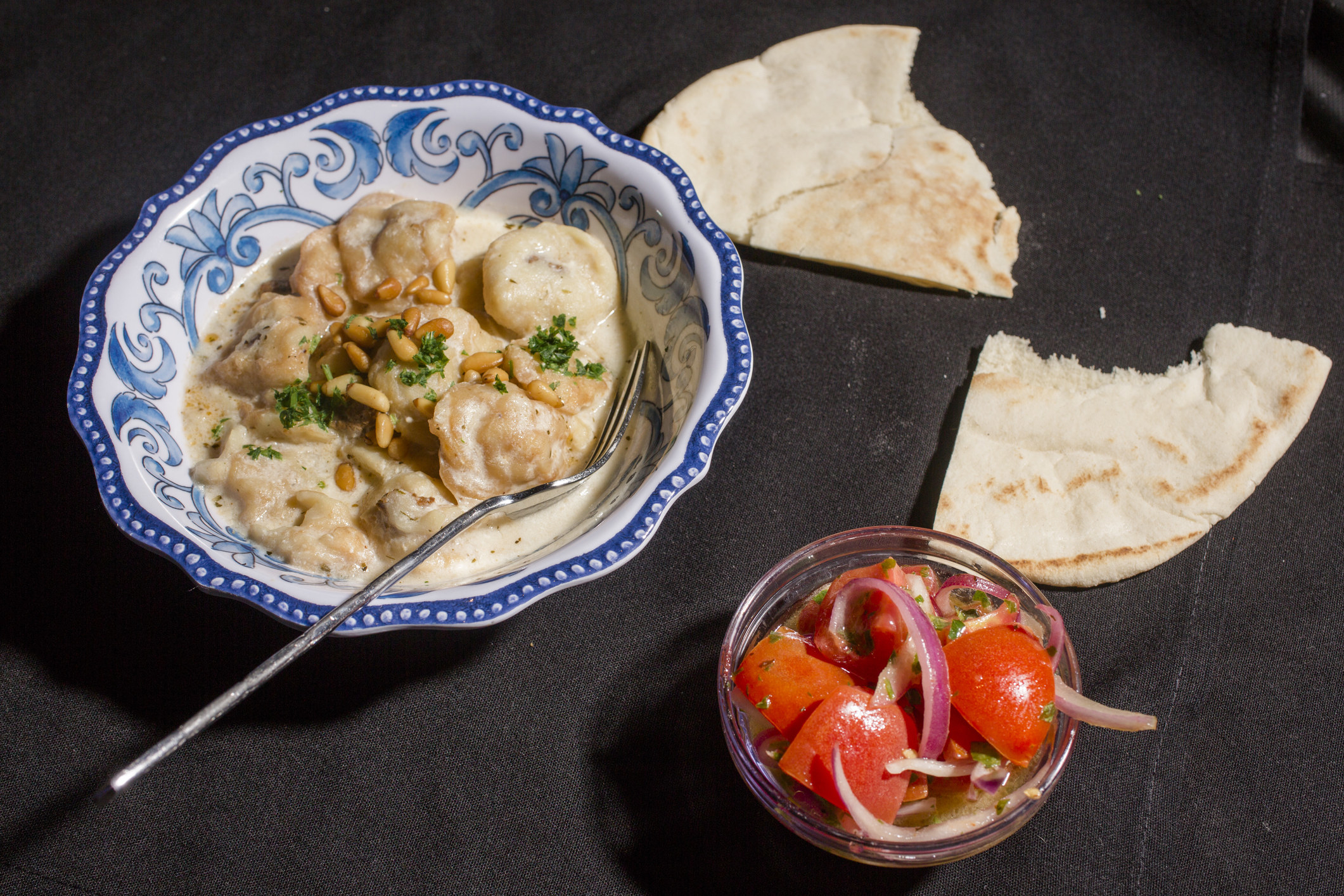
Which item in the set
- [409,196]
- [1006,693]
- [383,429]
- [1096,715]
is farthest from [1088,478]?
[409,196]

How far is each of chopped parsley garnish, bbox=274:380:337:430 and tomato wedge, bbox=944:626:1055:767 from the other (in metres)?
1.82

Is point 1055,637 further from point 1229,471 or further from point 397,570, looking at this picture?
point 397,570

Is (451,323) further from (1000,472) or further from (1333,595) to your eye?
(1333,595)

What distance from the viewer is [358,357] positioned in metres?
2.55

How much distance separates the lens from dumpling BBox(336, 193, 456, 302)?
2.68 metres

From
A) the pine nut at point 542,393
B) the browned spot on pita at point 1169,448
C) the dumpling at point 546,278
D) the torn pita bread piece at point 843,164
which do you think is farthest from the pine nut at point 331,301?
the browned spot on pita at point 1169,448

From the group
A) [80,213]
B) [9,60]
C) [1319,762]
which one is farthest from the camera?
[9,60]

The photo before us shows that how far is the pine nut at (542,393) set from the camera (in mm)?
2471

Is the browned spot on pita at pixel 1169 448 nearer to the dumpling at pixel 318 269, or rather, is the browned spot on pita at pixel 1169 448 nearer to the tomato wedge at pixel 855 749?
the tomato wedge at pixel 855 749

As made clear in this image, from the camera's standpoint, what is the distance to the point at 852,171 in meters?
3.30

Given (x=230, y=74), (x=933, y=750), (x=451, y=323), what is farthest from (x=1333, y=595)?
(x=230, y=74)

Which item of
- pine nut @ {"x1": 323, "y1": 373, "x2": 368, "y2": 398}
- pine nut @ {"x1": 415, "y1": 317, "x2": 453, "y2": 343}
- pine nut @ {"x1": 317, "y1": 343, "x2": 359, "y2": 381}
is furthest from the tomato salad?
pine nut @ {"x1": 317, "y1": 343, "x2": 359, "y2": 381}

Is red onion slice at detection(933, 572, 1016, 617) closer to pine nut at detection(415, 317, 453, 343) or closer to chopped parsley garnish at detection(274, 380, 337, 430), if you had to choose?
pine nut at detection(415, 317, 453, 343)

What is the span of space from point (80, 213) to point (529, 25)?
1901 mm
